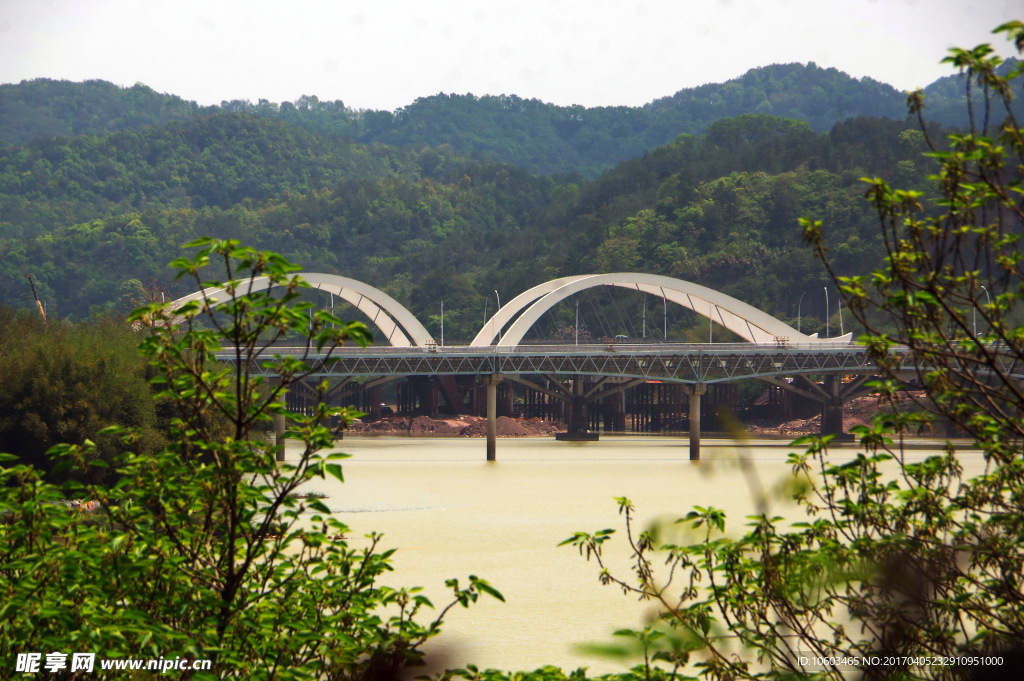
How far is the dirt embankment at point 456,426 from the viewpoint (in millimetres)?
89287

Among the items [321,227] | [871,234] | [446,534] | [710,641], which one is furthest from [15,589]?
[321,227]

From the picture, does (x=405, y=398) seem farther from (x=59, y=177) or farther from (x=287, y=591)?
(x=59, y=177)

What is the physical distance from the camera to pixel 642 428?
94000 mm

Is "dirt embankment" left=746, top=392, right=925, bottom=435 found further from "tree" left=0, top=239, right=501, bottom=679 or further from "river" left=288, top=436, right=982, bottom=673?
"tree" left=0, top=239, right=501, bottom=679

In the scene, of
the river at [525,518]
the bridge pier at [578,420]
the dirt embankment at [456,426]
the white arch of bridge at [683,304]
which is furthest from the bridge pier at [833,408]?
the dirt embankment at [456,426]

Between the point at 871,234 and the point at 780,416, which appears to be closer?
the point at 780,416

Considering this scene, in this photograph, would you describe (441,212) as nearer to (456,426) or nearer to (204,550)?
(456,426)

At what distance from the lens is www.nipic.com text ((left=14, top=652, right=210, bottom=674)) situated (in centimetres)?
497

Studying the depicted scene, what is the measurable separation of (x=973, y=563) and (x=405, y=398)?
9284 centimetres

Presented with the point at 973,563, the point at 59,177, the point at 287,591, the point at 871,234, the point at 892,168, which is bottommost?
the point at 287,591

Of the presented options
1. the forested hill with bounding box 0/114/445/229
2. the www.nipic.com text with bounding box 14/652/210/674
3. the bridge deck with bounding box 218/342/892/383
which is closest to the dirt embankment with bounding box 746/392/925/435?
the bridge deck with bounding box 218/342/892/383

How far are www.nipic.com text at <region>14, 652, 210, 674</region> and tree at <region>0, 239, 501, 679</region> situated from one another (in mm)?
70

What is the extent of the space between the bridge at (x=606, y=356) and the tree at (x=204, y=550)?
147 ft

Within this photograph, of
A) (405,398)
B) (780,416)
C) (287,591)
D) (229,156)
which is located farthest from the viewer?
(229,156)
